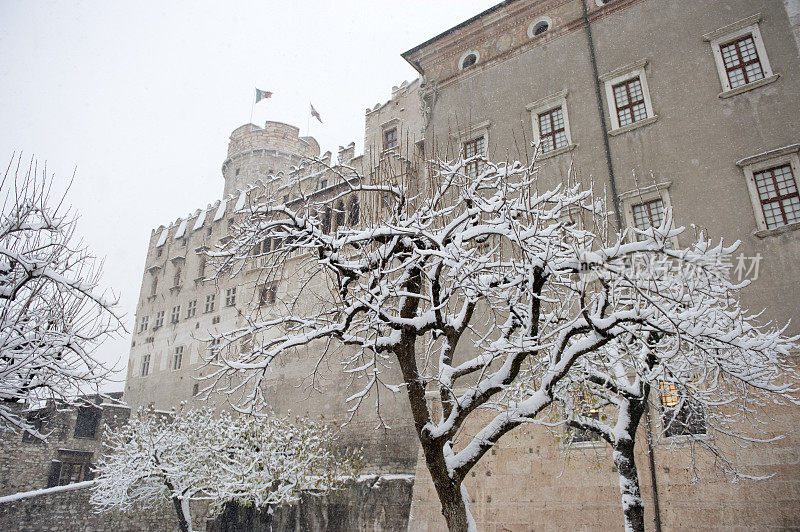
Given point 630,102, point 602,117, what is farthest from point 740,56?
point 602,117

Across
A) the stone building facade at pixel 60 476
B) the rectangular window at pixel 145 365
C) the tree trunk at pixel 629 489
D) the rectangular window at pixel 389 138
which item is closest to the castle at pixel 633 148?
the tree trunk at pixel 629 489

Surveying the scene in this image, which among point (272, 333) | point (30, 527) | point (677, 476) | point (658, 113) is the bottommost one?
point (30, 527)

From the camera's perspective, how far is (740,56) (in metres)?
14.2

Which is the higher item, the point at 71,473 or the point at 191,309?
the point at 191,309

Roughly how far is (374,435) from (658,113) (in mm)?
14099

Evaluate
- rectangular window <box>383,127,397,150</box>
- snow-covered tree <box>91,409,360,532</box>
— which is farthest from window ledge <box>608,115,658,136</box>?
snow-covered tree <box>91,409,360,532</box>

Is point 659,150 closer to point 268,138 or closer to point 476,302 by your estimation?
point 476,302

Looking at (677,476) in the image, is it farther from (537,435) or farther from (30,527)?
(30,527)

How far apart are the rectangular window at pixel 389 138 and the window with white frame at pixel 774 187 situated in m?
14.3

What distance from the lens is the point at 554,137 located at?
16.7 m

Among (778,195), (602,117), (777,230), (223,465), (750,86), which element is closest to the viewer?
(777,230)

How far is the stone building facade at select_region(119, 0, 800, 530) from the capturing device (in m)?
11.9

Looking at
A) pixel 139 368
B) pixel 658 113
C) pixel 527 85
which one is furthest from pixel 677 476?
pixel 139 368

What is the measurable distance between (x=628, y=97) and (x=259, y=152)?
2680 cm
